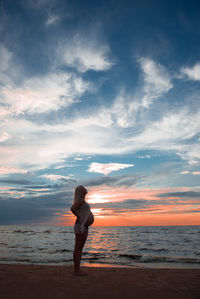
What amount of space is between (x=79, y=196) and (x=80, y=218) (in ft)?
1.96

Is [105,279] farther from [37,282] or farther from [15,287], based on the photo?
[15,287]

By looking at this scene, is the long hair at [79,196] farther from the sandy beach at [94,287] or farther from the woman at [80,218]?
the sandy beach at [94,287]

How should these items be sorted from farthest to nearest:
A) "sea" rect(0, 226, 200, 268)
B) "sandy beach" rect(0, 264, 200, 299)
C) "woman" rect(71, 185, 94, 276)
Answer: "sea" rect(0, 226, 200, 268)
"woman" rect(71, 185, 94, 276)
"sandy beach" rect(0, 264, 200, 299)

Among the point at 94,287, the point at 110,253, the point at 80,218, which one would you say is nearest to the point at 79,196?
the point at 80,218

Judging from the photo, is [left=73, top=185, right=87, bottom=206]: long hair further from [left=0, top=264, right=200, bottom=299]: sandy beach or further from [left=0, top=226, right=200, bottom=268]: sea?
[left=0, top=226, right=200, bottom=268]: sea

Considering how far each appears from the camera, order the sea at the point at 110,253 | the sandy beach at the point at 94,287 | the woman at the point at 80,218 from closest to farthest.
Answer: the sandy beach at the point at 94,287
the woman at the point at 80,218
the sea at the point at 110,253

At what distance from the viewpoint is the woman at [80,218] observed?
19.5ft

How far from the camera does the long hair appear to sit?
5.98m

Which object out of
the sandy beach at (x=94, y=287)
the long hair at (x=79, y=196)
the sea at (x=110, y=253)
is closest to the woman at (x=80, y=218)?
the long hair at (x=79, y=196)

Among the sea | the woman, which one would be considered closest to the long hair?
the woman

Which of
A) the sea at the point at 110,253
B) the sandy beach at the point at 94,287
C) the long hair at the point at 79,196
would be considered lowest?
the sea at the point at 110,253

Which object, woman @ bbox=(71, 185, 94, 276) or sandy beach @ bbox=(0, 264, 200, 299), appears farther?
woman @ bbox=(71, 185, 94, 276)

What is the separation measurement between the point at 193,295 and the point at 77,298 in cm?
235

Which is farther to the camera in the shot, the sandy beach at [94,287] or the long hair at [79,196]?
the long hair at [79,196]
